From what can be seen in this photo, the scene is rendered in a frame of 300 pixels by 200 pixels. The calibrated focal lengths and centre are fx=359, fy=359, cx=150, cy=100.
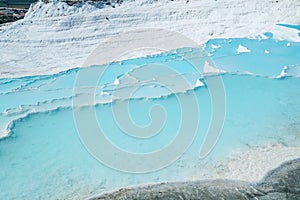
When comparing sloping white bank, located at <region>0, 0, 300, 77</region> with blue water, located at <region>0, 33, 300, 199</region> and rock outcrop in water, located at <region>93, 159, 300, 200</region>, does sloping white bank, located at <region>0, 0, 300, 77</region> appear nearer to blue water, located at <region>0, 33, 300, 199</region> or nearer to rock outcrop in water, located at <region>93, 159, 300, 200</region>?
blue water, located at <region>0, 33, 300, 199</region>

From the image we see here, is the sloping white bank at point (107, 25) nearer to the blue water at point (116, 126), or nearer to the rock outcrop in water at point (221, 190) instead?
the blue water at point (116, 126)

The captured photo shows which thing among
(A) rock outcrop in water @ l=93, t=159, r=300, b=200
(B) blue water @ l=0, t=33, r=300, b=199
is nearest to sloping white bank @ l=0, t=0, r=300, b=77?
(B) blue water @ l=0, t=33, r=300, b=199

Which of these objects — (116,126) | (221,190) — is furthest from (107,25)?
(221,190)

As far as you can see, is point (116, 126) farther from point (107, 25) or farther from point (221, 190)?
point (107, 25)

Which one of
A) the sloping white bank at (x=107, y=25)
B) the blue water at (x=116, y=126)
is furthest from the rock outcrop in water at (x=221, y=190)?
the sloping white bank at (x=107, y=25)

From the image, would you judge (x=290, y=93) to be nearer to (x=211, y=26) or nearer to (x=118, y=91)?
(x=118, y=91)
